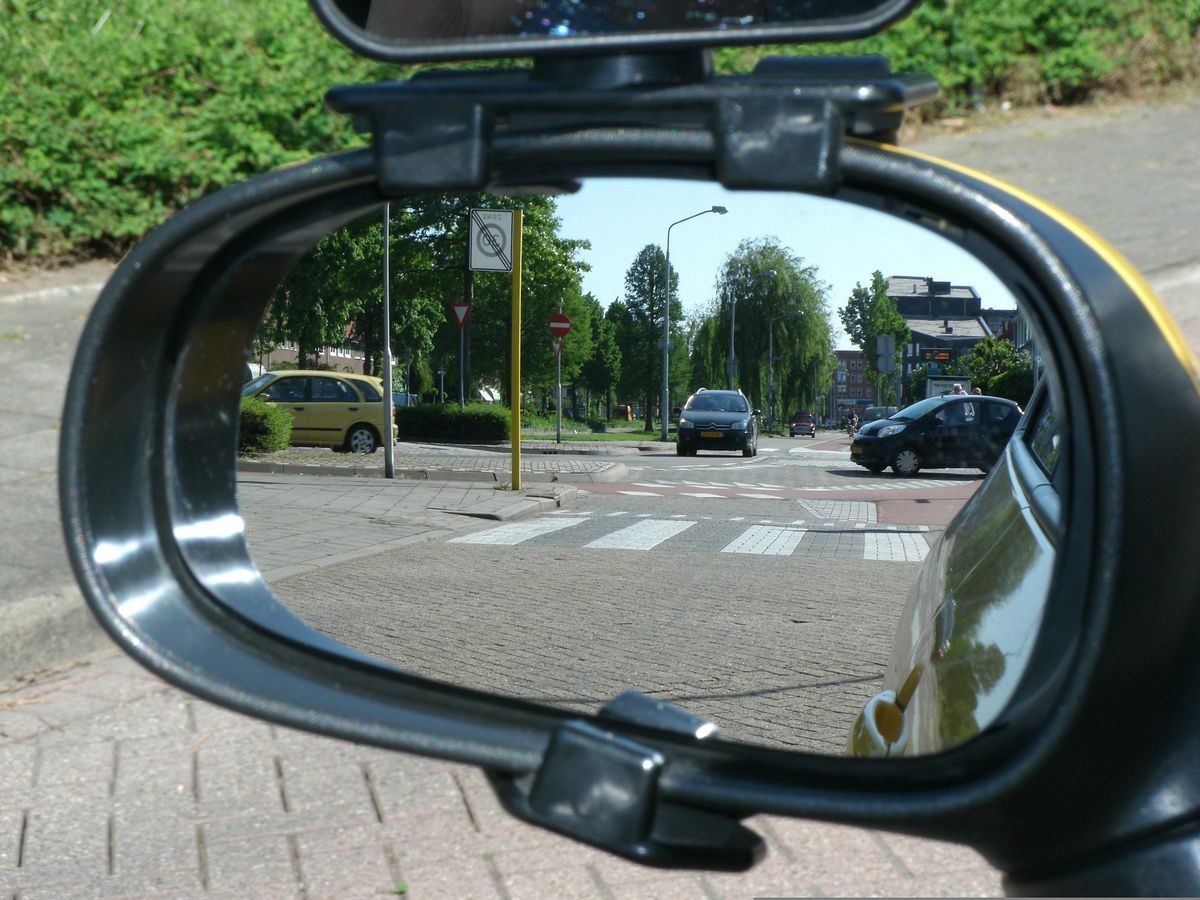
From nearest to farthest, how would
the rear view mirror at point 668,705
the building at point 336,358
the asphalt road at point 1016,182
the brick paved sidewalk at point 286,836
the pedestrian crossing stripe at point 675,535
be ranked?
the rear view mirror at point 668,705
the building at point 336,358
the asphalt road at point 1016,182
the brick paved sidewalk at point 286,836
the pedestrian crossing stripe at point 675,535

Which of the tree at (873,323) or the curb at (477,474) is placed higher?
the tree at (873,323)

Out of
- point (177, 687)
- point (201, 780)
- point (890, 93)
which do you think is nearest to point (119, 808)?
point (201, 780)

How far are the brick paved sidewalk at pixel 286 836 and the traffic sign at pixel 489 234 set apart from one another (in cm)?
158

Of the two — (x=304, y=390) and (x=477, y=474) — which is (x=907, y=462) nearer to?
(x=304, y=390)

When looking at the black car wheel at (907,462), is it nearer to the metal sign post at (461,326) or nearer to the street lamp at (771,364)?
the street lamp at (771,364)

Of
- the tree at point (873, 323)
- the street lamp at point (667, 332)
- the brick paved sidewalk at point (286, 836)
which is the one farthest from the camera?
the brick paved sidewalk at point (286, 836)

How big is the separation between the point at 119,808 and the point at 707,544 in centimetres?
706

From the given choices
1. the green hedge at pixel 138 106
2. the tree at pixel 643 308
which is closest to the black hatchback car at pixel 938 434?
the tree at pixel 643 308

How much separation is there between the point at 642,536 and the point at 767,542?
1036 millimetres

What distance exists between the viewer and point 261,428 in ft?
3.89

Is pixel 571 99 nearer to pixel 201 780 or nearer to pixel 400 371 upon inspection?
pixel 400 371

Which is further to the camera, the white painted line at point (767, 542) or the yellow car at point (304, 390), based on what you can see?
the white painted line at point (767, 542)

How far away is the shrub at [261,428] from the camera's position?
3.49 ft

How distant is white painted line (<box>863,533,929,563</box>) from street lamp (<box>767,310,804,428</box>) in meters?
7.24
